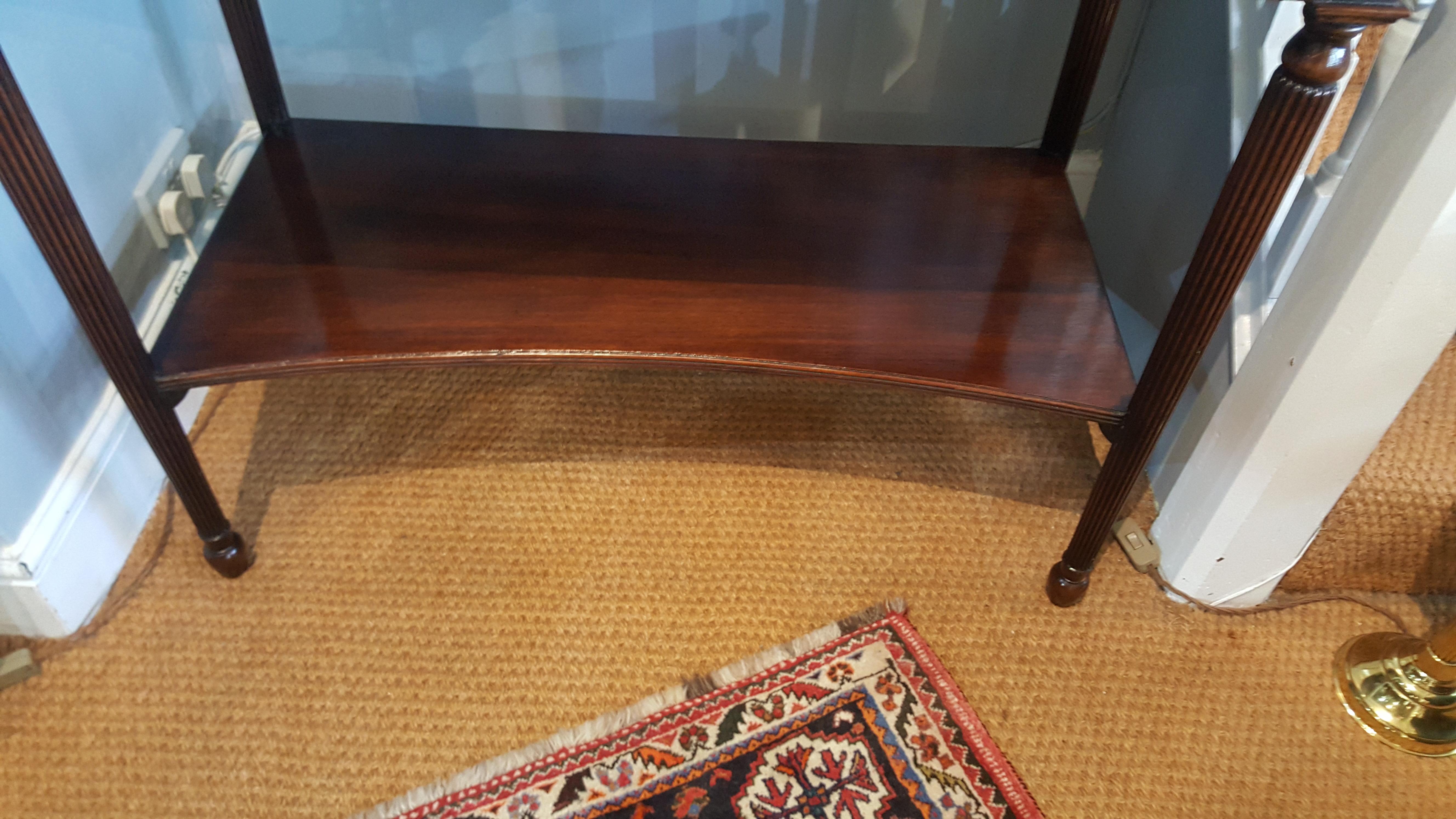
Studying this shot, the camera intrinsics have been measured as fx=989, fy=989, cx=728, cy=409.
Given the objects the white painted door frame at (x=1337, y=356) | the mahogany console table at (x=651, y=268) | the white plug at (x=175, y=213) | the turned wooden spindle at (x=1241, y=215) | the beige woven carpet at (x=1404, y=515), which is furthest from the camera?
the white plug at (x=175, y=213)

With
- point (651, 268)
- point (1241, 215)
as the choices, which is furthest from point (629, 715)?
point (1241, 215)

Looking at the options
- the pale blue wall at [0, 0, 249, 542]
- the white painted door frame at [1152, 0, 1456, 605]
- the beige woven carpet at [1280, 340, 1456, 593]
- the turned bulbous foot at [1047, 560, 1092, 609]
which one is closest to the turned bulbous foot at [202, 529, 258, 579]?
the pale blue wall at [0, 0, 249, 542]

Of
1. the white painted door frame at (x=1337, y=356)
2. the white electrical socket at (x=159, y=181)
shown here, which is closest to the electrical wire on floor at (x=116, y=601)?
the white electrical socket at (x=159, y=181)

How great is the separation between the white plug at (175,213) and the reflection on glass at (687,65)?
0.19 m

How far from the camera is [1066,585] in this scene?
99 cm

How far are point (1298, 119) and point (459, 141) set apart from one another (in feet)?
2.58

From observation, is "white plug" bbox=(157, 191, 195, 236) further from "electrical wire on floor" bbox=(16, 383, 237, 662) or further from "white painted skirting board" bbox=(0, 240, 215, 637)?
"electrical wire on floor" bbox=(16, 383, 237, 662)

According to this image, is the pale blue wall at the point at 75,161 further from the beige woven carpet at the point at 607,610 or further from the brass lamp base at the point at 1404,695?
the brass lamp base at the point at 1404,695

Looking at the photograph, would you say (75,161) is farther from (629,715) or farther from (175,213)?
(629,715)

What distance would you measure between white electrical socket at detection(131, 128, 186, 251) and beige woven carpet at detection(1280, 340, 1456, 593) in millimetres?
1248

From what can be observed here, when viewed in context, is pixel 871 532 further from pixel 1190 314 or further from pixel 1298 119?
pixel 1298 119

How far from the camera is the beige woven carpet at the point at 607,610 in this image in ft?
2.93

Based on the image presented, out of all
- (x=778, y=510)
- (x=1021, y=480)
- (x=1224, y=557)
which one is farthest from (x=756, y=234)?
(x=1224, y=557)

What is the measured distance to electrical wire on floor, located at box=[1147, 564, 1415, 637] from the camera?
1015mm
